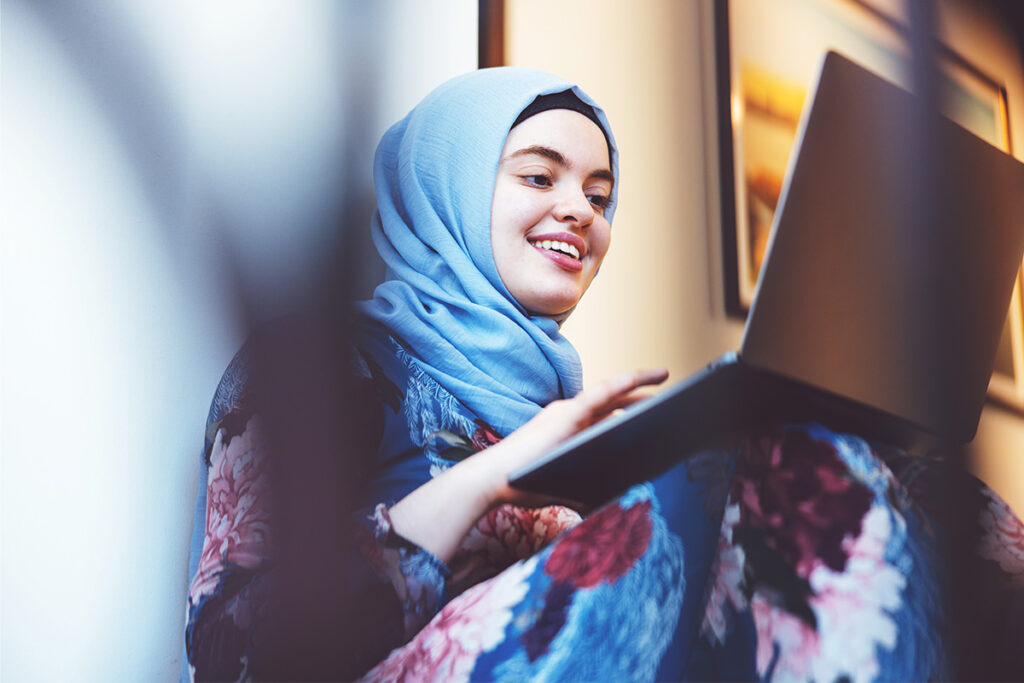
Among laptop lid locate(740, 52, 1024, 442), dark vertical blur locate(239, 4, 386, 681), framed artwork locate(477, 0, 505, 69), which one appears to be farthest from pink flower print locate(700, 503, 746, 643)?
framed artwork locate(477, 0, 505, 69)

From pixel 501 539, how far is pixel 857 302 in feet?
1.18

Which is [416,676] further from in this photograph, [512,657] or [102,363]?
[102,363]

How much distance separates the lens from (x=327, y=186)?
0.83m

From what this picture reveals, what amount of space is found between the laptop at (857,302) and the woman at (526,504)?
37 mm

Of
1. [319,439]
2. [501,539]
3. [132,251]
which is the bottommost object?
[501,539]

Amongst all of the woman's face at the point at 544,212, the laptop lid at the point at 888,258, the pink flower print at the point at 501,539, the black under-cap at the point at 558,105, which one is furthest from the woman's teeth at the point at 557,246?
the laptop lid at the point at 888,258

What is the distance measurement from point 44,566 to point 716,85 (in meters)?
0.87

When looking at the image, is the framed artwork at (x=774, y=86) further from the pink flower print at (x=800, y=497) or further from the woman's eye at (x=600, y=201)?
the pink flower print at (x=800, y=497)

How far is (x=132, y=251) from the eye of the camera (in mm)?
765

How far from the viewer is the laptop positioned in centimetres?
48

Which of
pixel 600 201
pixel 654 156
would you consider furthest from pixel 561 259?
pixel 654 156

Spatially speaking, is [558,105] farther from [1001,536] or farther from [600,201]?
[1001,536]

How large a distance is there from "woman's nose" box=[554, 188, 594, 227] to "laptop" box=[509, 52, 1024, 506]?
0.36m

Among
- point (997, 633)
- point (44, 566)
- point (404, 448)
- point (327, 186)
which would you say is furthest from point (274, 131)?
point (997, 633)
